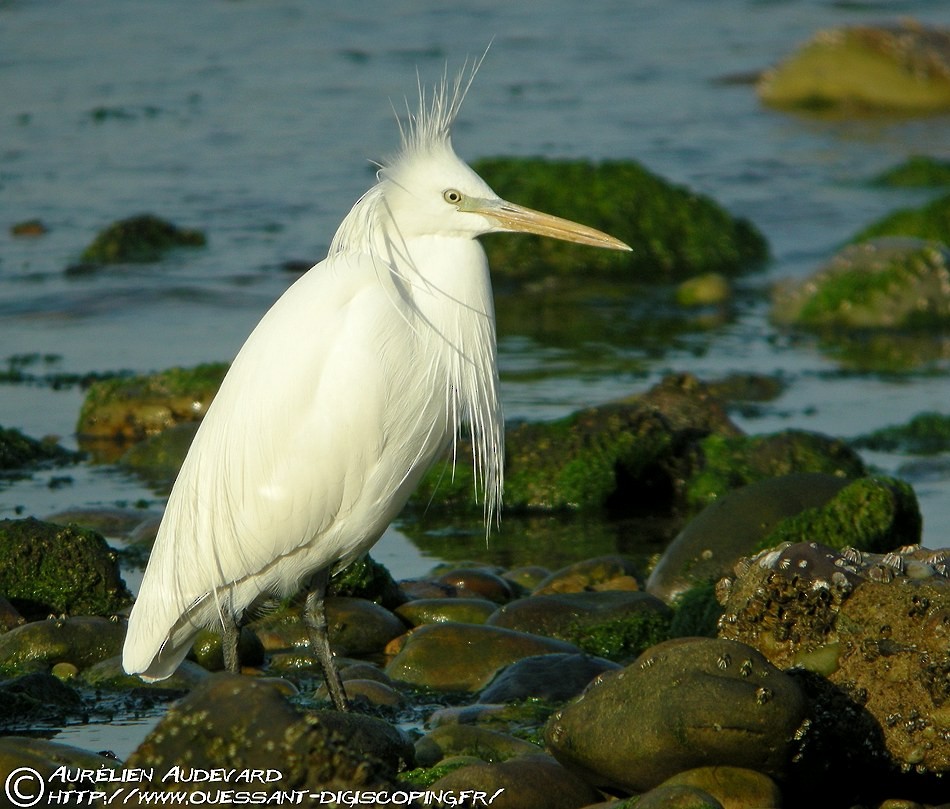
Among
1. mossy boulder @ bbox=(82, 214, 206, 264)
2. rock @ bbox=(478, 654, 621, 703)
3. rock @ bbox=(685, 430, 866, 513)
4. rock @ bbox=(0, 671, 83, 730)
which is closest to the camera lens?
rock @ bbox=(0, 671, 83, 730)

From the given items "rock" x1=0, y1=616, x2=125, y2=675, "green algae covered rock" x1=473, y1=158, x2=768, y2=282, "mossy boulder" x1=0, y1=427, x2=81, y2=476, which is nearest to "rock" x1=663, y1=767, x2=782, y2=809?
"rock" x1=0, y1=616, x2=125, y2=675

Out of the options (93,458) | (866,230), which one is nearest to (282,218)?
(866,230)

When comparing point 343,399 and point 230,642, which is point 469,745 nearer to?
point 230,642

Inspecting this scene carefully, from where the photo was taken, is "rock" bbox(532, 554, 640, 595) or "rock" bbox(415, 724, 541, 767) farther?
"rock" bbox(532, 554, 640, 595)

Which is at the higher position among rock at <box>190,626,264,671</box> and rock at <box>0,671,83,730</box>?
rock at <box>0,671,83,730</box>

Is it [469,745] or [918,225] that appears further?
[918,225]

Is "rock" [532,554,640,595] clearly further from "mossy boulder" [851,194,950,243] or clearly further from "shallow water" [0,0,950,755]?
"mossy boulder" [851,194,950,243]

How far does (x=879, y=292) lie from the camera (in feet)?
44.7

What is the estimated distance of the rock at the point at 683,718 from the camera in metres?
4.58

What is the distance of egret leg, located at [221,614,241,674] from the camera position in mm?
5715

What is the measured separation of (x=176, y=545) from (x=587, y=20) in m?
25.9

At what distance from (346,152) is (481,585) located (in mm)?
13080

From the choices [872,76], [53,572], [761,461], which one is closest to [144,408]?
[53,572]

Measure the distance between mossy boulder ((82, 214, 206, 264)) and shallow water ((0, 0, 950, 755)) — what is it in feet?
1.01
